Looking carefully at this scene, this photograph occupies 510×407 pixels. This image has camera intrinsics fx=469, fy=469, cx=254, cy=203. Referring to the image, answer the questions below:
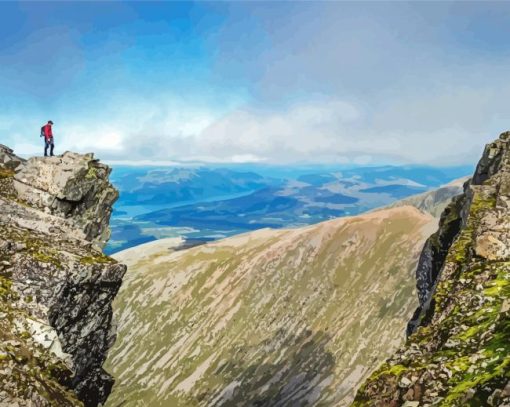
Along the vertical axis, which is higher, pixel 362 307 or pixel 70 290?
pixel 70 290

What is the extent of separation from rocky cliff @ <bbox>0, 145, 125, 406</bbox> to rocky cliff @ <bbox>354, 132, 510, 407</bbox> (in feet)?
51.5

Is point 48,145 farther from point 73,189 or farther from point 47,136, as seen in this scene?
point 73,189

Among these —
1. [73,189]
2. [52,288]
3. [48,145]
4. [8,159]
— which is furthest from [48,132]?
[52,288]

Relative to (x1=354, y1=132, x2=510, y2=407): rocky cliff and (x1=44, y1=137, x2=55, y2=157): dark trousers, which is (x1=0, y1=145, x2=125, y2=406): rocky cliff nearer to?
(x1=44, y1=137, x2=55, y2=157): dark trousers

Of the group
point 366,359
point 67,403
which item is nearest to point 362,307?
point 366,359

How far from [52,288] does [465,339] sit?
25522mm

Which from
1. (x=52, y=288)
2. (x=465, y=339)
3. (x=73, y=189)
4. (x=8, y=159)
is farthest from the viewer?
(x=8, y=159)

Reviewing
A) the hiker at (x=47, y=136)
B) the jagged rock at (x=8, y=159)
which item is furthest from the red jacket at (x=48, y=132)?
the jagged rock at (x=8, y=159)

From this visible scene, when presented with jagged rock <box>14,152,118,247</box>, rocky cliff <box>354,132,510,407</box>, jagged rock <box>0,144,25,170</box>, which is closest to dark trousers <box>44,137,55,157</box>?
jagged rock <box>14,152,118,247</box>

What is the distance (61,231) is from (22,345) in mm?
17006

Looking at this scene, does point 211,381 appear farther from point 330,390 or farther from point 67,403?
point 67,403

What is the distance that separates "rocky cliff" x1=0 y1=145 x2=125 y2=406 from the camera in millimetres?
23375

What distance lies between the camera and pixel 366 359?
171m

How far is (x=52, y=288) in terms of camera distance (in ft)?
104
